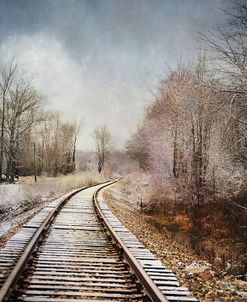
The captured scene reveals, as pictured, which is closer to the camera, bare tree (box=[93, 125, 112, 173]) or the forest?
the forest

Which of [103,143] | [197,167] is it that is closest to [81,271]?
[197,167]

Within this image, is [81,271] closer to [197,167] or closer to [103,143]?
[197,167]

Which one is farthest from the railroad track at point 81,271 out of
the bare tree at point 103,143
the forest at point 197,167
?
the bare tree at point 103,143

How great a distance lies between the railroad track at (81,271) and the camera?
463cm

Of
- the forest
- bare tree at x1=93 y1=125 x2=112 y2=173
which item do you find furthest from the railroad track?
bare tree at x1=93 y1=125 x2=112 y2=173

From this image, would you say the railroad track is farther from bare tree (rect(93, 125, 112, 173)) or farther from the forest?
bare tree (rect(93, 125, 112, 173))

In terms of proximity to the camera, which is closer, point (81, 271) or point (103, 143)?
point (81, 271)

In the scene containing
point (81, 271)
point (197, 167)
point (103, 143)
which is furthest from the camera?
point (103, 143)

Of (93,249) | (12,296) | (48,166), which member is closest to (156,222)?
(93,249)

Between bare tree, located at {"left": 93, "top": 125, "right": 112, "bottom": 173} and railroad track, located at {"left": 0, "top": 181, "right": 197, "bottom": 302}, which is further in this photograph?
bare tree, located at {"left": 93, "top": 125, "right": 112, "bottom": 173}

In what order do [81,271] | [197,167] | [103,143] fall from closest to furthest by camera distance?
[81,271], [197,167], [103,143]

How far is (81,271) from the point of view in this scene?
579cm

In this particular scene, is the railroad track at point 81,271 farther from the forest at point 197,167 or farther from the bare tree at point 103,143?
the bare tree at point 103,143

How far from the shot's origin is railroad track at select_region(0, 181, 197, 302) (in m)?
4.63
